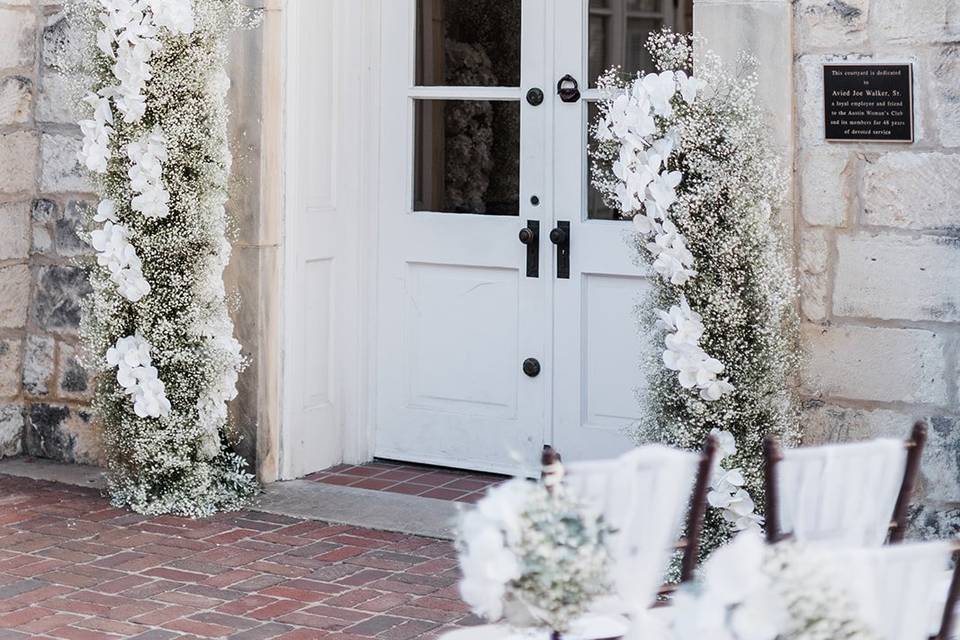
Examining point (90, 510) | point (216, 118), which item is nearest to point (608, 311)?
point (216, 118)

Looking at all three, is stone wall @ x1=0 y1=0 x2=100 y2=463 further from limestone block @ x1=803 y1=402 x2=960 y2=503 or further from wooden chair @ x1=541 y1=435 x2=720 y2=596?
wooden chair @ x1=541 y1=435 x2=720 y2=596

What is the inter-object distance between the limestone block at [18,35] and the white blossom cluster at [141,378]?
1603 mm

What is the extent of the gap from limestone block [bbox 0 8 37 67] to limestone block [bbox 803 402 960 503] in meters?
3.50

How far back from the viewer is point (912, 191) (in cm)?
456

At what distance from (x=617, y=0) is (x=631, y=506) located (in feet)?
10.3

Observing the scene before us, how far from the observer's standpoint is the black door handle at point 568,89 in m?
5.54

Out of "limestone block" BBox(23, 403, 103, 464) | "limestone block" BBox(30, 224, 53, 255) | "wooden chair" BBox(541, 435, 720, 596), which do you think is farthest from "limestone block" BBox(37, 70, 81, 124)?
"wooden chair" BBox(541, 435, 720, 596)

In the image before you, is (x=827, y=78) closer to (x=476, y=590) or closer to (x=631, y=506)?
(x=631, y=506)

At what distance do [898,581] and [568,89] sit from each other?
3.58 m

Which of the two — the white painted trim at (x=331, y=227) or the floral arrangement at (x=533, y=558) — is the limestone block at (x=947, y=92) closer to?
the white painted trim at (x=331, y=227)

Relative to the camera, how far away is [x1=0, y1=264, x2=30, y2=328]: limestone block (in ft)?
20.3

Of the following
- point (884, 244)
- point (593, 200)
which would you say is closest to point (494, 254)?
point (593, 200)

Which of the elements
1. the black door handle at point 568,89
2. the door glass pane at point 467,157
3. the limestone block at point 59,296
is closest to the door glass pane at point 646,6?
the black door handle at point 568,89

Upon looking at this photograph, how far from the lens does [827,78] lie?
182 inches
